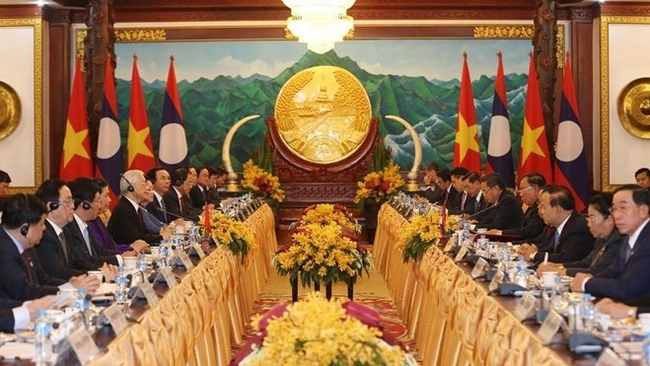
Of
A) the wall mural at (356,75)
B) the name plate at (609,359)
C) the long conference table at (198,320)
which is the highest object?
the wall mural at (356,75)

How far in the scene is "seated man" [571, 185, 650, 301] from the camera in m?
4.32

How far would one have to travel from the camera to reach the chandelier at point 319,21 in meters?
8.88

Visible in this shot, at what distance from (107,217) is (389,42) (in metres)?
6.39

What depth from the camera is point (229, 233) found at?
6691 mm

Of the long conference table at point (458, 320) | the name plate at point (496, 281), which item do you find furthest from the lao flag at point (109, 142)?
the name plate at point (496, 281)

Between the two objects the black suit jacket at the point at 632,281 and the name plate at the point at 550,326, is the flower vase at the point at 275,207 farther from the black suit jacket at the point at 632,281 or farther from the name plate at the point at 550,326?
the name plate at the point at 550,326

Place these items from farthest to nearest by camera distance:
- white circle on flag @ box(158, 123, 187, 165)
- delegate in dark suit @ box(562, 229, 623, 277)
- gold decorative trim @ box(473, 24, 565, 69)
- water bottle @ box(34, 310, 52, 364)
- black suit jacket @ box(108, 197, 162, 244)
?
1. gold decorative trim @ box(473, 24, 565, 69)
2. white circle on flag @ box(158, 123, 187, 165)
3. black suit jacket @ box(108, 197, 162, 244)
4. delegate in dark suit @ box(562, 229, 623, 277)
5. water bottle @ box(34, 310, 52, 364)

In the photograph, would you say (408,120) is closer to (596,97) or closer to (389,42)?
(389,42)

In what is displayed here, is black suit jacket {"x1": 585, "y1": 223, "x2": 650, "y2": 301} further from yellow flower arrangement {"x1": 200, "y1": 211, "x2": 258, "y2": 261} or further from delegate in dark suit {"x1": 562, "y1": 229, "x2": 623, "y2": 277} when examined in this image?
yellow flower arrangement {"x1": 200, "y1": 211, "x2": 258, "y2": 261}

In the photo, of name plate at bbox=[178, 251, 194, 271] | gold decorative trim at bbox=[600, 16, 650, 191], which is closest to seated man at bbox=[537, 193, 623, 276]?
name plate at bbox=[178, 251, 194, 271]

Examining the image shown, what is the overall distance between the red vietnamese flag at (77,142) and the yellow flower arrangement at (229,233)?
148 inches

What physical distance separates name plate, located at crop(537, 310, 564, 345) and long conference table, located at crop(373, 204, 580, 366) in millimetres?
26

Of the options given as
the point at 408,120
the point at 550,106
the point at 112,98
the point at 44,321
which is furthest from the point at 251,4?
the point at 44,321

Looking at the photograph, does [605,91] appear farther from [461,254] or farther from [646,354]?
[646,354]
